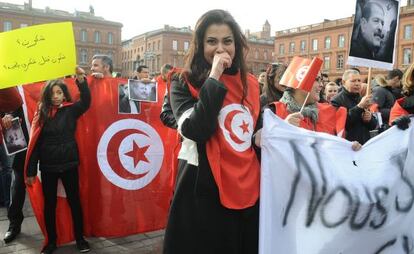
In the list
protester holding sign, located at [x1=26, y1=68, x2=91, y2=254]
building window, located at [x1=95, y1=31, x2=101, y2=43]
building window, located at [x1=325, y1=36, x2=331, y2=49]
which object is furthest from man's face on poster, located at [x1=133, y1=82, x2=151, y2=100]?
building window, located at [x1=95, y1=31, x2=101, y2=43]

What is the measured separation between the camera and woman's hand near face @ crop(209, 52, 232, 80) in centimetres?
189

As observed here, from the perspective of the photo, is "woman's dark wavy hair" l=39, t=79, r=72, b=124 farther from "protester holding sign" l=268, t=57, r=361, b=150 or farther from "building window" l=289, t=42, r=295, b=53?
"building window" l=289, t=42, r=295, b=53

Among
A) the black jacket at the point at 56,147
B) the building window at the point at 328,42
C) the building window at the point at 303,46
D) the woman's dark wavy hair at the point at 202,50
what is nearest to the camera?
the woman's dark wavy hair at the point at 202,50

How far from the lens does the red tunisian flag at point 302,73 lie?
2.38m

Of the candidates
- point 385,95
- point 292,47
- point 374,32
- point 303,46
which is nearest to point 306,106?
point 374,32

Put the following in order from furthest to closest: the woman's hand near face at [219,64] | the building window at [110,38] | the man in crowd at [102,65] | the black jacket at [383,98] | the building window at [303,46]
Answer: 1. the building window at [110,38]
2. the building window at [303,46]
3. the black jacket at [383,98]
4. the man in crowd at [102,65]
5. the woman's hand near face at [219,64]

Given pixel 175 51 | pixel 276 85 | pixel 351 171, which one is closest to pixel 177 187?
pixel 351 171

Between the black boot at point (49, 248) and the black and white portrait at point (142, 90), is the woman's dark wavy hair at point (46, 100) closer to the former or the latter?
the black and white portrait at point (142, 90)

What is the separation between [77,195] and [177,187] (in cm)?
205

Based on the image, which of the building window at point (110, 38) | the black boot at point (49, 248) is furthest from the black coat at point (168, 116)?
the building window at point (110, 38)

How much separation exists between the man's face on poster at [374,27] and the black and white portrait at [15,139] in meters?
3.31

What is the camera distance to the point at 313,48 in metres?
73.2

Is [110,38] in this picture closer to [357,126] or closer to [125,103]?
[125,103]

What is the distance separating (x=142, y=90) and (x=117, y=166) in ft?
2.60
